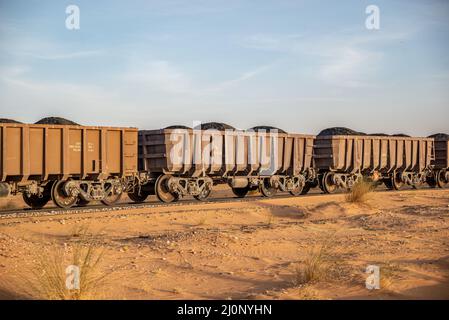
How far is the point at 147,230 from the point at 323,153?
14.6m

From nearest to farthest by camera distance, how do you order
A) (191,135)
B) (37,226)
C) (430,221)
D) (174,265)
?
(174,265), (37,226), (430,221), (191,135)

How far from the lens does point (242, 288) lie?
768 cm

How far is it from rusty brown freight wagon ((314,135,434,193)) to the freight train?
2.1 inches

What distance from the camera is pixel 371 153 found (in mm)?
28047

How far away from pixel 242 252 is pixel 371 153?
19286 millimetres

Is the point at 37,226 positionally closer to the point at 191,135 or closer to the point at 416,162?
the point at 191,135

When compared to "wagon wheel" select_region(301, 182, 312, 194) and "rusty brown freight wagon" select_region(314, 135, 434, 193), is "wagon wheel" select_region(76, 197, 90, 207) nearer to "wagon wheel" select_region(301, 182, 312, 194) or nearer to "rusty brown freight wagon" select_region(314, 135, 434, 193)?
"wagon wheel" select_region(301, 182, 312, 194)

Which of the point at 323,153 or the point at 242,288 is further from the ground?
the point at 323,153

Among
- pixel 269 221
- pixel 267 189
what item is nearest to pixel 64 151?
pixel 269 221

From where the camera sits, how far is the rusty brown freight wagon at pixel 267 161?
2225 centimetres

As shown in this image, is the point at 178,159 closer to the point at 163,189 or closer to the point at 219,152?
the point at 163,189

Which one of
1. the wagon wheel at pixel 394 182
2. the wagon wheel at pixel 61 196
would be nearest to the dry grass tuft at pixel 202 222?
the wagon wheel at pixel 61 196
